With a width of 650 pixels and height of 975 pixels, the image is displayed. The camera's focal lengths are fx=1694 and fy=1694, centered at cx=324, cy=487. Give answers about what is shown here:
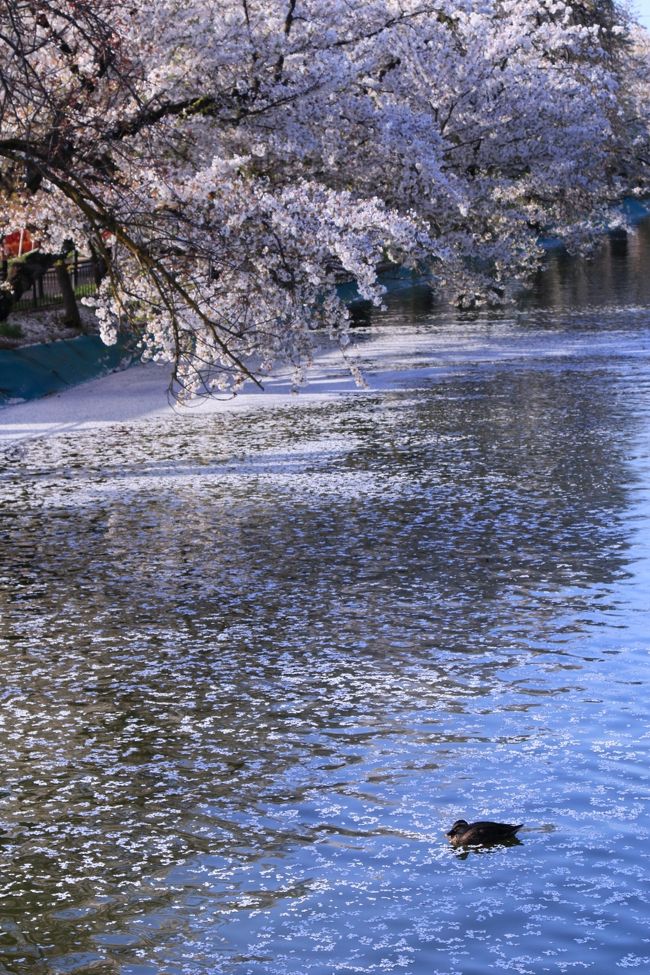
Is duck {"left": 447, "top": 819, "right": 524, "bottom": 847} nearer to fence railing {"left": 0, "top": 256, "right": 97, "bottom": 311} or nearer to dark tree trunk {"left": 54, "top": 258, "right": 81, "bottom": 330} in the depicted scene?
fence railing {"left": 0, "top": 256, "right": 97, "bottom": 311}

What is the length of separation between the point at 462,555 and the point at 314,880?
6487mm

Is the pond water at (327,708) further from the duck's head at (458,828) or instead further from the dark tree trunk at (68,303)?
the dark tree trunk at (68,303)

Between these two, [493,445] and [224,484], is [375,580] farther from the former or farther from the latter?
[493,445]

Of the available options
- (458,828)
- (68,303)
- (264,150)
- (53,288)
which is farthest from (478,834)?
(53,288)

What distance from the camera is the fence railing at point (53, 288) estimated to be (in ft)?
116

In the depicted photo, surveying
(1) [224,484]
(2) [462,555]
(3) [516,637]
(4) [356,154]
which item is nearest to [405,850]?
(3) [516,637]

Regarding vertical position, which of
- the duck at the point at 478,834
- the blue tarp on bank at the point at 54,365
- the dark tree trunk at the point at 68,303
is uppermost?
the dark tree trunk at the point at 68,303

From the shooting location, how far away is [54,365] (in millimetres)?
28734

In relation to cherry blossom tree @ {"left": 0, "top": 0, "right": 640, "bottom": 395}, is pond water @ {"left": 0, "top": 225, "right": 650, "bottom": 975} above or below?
below

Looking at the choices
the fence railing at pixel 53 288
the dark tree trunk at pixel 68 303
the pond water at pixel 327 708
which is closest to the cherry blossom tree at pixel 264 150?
the pond water at pixel 327 708

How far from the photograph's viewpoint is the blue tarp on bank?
1047 inches

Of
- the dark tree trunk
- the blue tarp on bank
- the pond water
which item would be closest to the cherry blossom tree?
the pond water

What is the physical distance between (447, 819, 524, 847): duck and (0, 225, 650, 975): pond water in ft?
0.26

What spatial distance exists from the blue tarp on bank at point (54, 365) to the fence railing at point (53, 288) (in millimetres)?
1440
